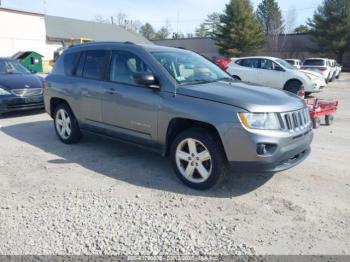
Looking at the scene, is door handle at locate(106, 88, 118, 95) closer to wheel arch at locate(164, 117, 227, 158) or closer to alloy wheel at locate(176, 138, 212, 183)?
wheel arch at locate(164, 117, 227, 158)

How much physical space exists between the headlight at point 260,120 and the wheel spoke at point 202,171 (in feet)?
2.58

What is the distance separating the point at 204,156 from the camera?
13.7 ft

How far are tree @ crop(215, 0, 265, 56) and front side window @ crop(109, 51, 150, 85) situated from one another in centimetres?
4406

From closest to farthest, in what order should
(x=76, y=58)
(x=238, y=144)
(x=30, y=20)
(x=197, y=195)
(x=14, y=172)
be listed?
(x=238, y=144) → (x=197, y=195) → (x=14, y=172) → (x=76, y=58) → (x=30, y=20)

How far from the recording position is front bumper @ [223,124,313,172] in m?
3.81

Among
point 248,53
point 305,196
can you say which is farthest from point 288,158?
point 248,53

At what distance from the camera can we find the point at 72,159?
5.49m

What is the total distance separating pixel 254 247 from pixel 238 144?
3.84 ft

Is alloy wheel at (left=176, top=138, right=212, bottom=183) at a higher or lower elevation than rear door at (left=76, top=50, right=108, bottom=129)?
lower

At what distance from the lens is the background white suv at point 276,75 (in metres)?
13.6

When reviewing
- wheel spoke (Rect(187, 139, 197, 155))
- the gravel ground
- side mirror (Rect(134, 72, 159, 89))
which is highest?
side mirror (Rect(134, 72, 159, 89))

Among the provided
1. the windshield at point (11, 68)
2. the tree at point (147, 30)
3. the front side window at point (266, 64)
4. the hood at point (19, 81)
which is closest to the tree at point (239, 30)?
the front side window at point (266, 64)

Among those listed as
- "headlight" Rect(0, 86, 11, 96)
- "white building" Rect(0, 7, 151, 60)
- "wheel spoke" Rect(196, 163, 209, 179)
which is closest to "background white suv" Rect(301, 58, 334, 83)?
"white building" Rect(0, 7, 151, 60)

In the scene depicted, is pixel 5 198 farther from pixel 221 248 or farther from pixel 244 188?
pixel 244 188
